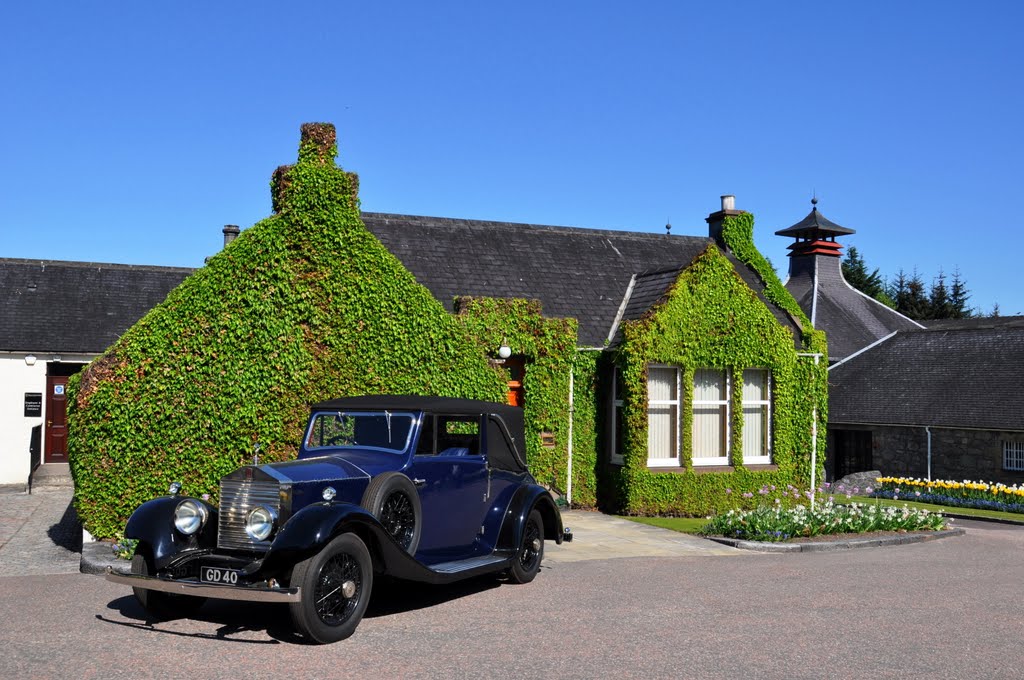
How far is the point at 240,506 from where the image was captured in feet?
26.2

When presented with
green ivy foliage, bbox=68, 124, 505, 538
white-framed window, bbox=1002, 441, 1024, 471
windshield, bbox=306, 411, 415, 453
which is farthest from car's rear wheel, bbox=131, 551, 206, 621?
white-framed window, bbox=1002, 441, 1024, 471

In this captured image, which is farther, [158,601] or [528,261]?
[528,261]

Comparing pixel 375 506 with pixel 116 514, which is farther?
pixel 116 514

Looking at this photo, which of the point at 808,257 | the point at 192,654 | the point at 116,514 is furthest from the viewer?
the point at 808,257

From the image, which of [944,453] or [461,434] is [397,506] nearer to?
[461,434]

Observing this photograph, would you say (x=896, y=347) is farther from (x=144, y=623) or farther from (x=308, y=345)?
(x=144, y=623)

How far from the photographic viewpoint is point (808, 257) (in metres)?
41.2

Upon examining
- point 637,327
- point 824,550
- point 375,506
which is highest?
→ point 637,327

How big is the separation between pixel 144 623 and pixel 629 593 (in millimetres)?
4623

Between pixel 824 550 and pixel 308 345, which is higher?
pixel 308 345

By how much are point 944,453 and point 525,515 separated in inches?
829

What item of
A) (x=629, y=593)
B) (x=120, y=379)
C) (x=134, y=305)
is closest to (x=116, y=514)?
(x=120, y=379)

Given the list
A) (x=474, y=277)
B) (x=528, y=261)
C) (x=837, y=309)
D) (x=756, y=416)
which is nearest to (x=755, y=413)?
(x=756, y=416)

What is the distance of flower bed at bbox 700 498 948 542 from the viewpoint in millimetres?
13766
